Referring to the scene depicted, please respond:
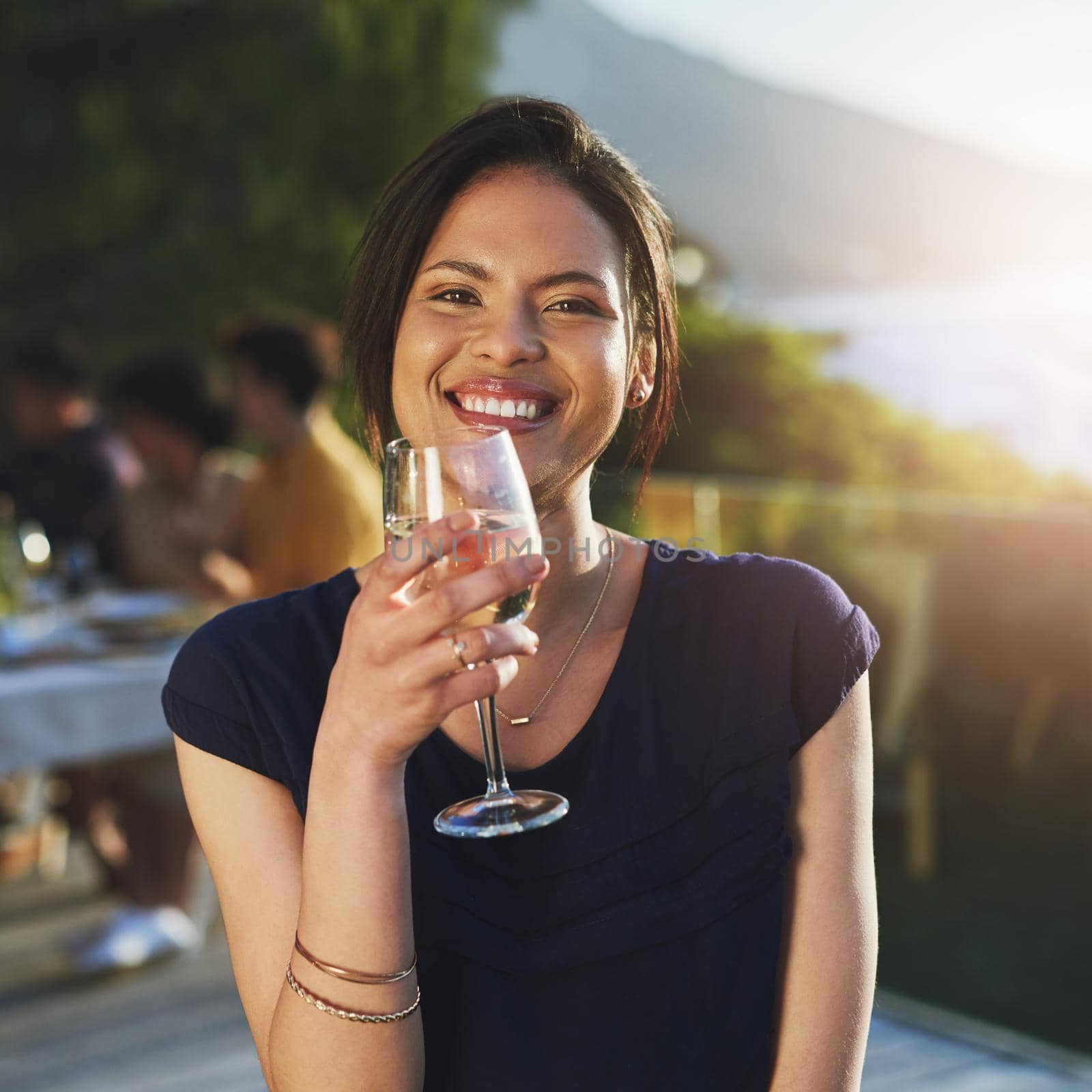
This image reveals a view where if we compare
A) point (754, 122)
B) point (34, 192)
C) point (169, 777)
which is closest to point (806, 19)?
point (754, 122)

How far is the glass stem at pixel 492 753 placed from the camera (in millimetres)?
1170

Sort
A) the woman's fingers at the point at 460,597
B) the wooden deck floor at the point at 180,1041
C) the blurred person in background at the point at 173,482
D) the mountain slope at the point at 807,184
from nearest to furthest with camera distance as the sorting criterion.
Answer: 1. the woman's fingers at the point at 460,597
2. the wooden deck floor at the point at 180,1041
3. the mountain slope at the point at 807,184
4. the blurred person in background at the point at 173,482

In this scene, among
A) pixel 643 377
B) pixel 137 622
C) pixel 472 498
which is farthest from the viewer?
pixel 137 622

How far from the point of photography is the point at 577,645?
1521mm

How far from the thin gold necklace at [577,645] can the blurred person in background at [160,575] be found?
2626 millimetres

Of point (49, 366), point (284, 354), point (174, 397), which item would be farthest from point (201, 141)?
point (284, 354)

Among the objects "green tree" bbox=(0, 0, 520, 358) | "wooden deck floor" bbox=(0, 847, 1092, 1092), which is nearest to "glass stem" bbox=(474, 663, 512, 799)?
"wooden deck floor" bbox=(0, 847, 1092, 1092)

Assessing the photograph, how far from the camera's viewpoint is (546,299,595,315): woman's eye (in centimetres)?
138

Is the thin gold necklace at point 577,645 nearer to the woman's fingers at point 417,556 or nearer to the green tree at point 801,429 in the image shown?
the woman's fingers at point 417,556

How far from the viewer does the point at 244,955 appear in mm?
1277

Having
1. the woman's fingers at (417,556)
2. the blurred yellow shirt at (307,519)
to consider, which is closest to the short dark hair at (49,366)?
the blurred yellow shirt at (307,519)

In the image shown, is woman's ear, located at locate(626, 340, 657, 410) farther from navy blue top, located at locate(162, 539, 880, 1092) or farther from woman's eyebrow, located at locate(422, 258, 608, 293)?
navy blue top, located at locate(162, 539, 880, 1092)

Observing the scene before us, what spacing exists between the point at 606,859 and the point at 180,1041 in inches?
104

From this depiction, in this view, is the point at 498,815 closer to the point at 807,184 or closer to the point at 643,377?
the point at 643,377
